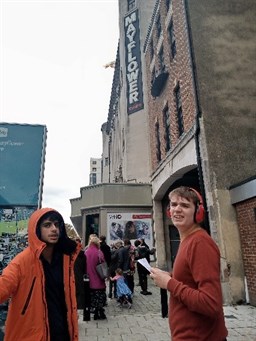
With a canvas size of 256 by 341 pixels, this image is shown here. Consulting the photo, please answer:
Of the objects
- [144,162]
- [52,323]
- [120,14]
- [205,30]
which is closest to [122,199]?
[144,162]

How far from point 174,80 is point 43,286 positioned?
1158 centimetres

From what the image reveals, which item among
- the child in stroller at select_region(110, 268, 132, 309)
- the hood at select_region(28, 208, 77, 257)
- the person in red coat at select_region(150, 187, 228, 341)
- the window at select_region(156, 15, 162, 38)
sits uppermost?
the window at select_region(156, 15, 162, 38)

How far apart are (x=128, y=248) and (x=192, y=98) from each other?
5691 millimetres

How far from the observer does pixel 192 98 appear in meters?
10.3

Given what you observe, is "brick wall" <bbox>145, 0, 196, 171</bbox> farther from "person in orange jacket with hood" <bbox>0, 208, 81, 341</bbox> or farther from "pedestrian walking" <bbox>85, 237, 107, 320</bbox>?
"person in orange jacket with hood" <bbox>0, 208, 81, 341</bbox>

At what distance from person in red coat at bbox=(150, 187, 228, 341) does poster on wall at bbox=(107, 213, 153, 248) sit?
13.6 m

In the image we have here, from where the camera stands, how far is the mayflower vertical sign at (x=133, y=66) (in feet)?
72.8

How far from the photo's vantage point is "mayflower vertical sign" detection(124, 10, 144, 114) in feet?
72.8

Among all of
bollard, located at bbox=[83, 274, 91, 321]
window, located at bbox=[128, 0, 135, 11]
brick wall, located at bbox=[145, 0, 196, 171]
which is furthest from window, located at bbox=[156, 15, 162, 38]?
bollard, located at bbox=[83, 274, 91, 321]

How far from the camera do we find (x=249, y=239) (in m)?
8.09

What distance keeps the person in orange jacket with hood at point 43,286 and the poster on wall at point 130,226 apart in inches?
509

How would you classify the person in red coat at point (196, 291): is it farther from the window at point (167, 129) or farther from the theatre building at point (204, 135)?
the window at point (167, 129)

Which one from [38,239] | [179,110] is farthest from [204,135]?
[38,239]

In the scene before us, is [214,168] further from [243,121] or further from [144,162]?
[144,162]
